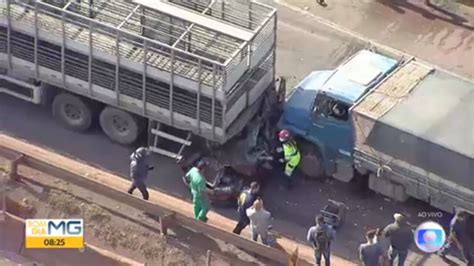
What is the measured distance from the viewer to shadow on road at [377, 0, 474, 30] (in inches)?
1051

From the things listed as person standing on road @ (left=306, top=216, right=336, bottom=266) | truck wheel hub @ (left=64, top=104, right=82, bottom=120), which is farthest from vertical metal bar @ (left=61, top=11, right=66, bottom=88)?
person standing on road @ (left=306, top=216, right=336, bottom=266)

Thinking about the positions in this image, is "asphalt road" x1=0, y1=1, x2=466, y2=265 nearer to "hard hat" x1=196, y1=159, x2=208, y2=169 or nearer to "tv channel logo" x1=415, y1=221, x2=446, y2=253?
"tv channel logo" x1=415, y1=221, x2=446, y2=253

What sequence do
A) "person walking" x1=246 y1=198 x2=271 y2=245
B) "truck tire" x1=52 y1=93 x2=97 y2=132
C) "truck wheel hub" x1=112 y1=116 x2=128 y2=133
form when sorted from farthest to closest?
"truck tire" x1=52 y1=93 x2=97 y2=132 → "truck wheel hub" x1=112 y1=116 x2=128 y2=133 → "person walking" x1=246 y1=198 x2=271 y2=245

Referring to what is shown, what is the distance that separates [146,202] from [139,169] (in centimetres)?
55

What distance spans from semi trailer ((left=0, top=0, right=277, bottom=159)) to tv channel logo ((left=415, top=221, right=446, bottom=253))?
3.59 meters

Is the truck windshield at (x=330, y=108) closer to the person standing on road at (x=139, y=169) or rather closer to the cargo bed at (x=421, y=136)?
the cargo bed at (x=421, y=136)

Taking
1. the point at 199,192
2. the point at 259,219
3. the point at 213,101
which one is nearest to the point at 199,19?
the point at 213,101

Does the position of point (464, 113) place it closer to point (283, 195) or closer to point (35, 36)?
point (283, 195)

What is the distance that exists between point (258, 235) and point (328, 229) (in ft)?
4.54

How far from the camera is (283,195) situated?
73.3 ft

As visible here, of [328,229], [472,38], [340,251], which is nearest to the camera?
[328,229]

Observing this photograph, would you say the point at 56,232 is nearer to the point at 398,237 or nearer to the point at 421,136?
the point at 398,237

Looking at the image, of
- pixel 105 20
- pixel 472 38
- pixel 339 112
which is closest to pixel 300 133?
pixel 339 112

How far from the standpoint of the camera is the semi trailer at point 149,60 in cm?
A: 2158
